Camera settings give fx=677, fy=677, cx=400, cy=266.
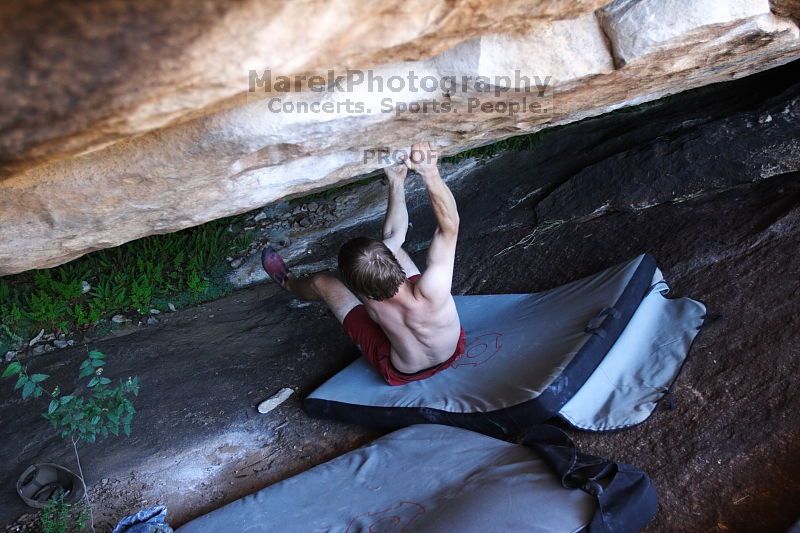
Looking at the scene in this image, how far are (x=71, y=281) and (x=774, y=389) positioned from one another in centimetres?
491

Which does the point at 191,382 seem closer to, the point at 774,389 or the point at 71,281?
the point at 71,281

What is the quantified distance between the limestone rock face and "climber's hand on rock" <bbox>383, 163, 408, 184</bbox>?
0.08 meters

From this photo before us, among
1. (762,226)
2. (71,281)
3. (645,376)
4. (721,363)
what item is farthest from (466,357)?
(71,281)

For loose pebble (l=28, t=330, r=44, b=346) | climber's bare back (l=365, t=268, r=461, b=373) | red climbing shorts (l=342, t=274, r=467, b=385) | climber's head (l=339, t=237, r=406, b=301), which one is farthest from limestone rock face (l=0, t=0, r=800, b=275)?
loose pebble (l=28, t=330, r=44, b=346)

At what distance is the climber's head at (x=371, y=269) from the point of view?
335cm

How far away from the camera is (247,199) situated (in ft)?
11.0

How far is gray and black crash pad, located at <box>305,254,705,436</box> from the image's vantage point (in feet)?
10.6

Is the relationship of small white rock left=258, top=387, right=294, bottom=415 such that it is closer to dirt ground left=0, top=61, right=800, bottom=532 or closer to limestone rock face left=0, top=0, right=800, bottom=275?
dirt ground left=0, top=61, right=800, bottom=532

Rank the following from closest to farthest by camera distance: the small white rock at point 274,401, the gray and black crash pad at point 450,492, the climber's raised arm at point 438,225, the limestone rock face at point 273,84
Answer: the limestone rock face at point 273,84, the gray and black crash pad at point 450,492, the climber's raised arm at point 438,225, the small white rock at point 274,401

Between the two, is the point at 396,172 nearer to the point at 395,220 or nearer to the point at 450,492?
the point at 395,220

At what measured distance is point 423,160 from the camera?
325 centimetres

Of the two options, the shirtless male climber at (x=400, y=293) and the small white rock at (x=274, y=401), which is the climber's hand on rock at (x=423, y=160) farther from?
the small white rock at (x=274, y=401)

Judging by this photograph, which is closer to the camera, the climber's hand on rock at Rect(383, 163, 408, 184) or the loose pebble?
the climber's hand on rock at Rect(383, 163, 408, 184)

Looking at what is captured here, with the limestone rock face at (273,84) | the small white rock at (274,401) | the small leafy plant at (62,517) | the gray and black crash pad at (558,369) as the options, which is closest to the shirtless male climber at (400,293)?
the gray and black crash pad at (558,369)
